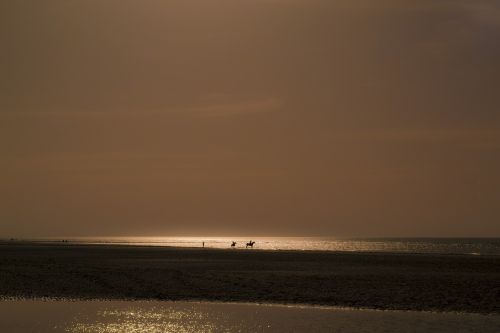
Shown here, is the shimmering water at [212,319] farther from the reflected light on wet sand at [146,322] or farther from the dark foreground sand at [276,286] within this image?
the dark foreground sand at [276,286]

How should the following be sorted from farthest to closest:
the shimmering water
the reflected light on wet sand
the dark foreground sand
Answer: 1. the dark foreground sand
2. the shimmering water
3. the reflected light on wet sand

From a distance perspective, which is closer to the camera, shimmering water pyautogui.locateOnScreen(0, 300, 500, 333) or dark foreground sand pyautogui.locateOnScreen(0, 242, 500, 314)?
shimmering water pyautogui.locateOnScreen(0, 300, 500, 333)

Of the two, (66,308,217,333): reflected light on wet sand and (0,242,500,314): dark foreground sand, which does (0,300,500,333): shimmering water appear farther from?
(0,242,500,314): dark foreground sand

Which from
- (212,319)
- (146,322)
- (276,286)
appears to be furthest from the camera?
(276,286)

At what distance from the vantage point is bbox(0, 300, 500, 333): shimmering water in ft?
88.6

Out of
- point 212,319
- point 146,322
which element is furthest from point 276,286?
point 146,322

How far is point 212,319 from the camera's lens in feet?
97.1

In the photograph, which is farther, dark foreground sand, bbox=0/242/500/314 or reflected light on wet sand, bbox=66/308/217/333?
dark foreground sand, bbox=0/242/500/314

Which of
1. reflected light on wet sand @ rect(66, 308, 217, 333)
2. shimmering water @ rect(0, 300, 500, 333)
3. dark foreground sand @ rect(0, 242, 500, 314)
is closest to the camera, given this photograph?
reflected light on wet sand @ rect(66, 308, 217, 333)

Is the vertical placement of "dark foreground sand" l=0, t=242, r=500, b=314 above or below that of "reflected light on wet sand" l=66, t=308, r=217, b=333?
above

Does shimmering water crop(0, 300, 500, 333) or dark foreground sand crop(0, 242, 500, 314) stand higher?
dark foreground sand crop(0, 242, 500, 314)

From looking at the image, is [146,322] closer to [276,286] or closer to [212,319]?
[212,319]

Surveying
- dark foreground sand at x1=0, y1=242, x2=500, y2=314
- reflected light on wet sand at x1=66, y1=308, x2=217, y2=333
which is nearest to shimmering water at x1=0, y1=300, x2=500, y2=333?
reflected light on wet sand at x1=66, y1=308, x2=217, y2=333

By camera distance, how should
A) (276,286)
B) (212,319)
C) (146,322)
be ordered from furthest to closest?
(276,286) < (212,319) < (146,322)
